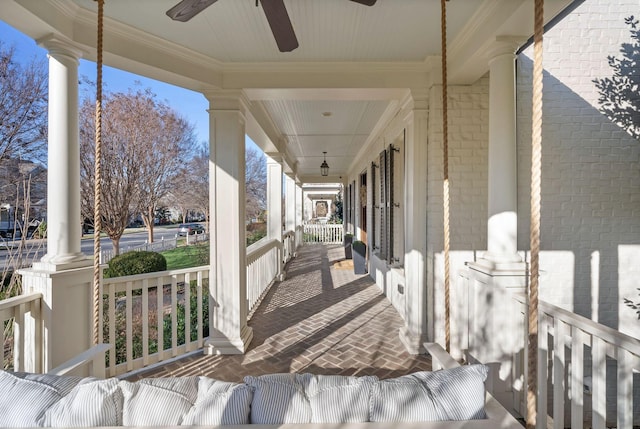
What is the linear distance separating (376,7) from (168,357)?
3.59m

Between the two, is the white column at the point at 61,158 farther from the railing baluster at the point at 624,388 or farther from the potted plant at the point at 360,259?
the potted plant at the point at 360,259

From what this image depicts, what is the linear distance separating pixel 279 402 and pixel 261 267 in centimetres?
383

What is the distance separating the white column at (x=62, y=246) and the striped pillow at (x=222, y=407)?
5.49 feet

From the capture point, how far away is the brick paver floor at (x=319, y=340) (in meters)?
2.65

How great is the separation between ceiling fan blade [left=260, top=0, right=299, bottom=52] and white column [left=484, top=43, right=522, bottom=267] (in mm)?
1635

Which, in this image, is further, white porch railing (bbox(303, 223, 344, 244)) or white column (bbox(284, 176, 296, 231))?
white porch railing (bbox(303, 223, 344, 244))

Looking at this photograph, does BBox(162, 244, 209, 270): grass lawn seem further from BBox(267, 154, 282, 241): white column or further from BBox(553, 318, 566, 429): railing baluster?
BBox(553, 318, 566, 429): railing baluster

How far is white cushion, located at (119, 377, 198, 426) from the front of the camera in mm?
1008

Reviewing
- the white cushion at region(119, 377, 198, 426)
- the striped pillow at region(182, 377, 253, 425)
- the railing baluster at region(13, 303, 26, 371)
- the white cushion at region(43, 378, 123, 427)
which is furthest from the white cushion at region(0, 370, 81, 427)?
the railing baluster at region(13, 303, 26, 371)

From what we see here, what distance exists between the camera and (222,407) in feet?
3.34

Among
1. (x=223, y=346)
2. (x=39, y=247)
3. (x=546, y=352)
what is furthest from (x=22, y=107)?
(x=546, y=352)

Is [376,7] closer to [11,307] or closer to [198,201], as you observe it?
[11,307]

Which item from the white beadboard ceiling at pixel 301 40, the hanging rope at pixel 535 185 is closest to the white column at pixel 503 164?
the white beadboard ceiling at pixel 301 40

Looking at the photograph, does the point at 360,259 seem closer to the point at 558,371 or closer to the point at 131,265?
the point at 131,265
